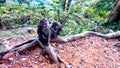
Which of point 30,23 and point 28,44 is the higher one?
point 28,44

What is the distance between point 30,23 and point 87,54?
230 inches

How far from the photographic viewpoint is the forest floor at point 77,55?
15.0ft

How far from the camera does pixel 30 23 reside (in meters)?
11.1

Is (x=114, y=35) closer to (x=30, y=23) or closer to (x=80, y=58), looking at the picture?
(x=80, y=58)

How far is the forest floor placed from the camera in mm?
4570

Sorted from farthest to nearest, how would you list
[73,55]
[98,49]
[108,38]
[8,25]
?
1. [8,25]
2. [108,38]
3. [98,49]
4. [73,55]

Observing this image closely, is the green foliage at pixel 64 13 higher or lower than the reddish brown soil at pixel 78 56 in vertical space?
lower

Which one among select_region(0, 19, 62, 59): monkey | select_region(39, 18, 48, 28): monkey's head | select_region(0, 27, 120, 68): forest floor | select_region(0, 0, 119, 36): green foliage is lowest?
select_region(0, 0, 119, 36): green foliage

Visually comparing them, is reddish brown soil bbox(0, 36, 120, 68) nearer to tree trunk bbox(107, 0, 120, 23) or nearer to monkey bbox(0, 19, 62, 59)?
monkey bbox(0, 19, 62, 59)

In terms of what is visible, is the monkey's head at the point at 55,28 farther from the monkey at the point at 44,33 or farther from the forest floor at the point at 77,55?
the forest floor at the point at 77,55

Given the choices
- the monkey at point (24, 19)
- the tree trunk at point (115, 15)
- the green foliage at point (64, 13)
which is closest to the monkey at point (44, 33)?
the green foliage at point (64, 13)

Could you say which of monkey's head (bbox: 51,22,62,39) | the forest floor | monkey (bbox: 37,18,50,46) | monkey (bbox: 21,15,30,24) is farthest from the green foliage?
monkey (bbox: 37,18,50,46)

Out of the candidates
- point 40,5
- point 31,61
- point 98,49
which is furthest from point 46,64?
point 40,5

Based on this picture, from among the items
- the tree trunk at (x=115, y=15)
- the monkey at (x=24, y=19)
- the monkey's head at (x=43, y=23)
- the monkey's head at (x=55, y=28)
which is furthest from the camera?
the monkey at (x=24, y=19)
